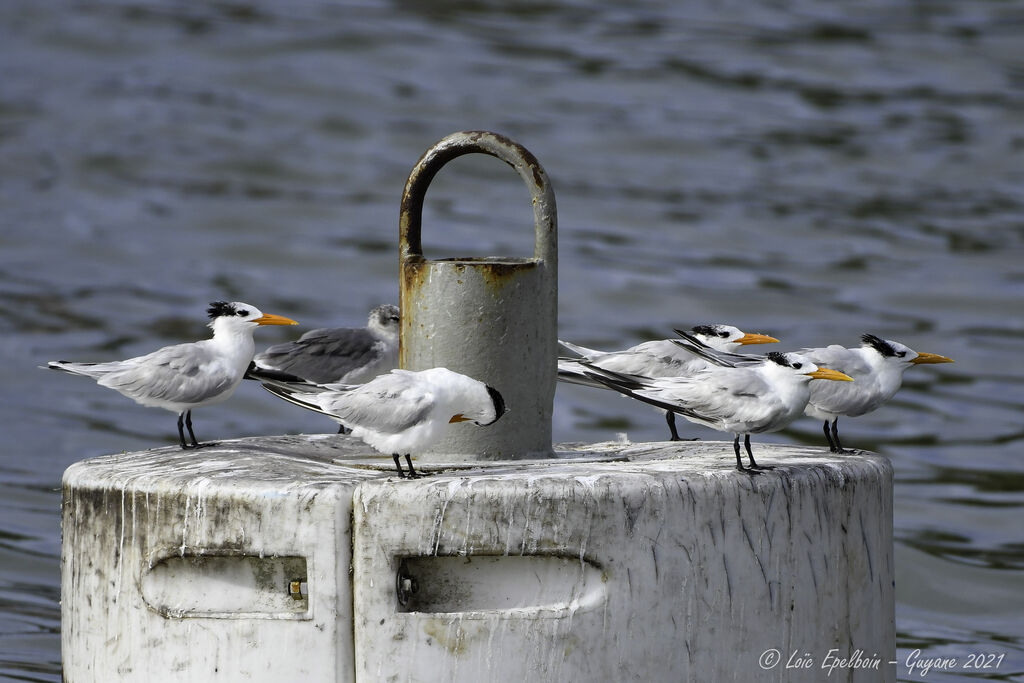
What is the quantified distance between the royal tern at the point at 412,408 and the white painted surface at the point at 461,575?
24 centimetres

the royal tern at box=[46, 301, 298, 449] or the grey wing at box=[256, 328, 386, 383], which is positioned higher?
the royal tern at box=[46, 301, 298, 449]

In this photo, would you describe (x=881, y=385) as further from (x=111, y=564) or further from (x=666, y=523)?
(x=111, y=564)

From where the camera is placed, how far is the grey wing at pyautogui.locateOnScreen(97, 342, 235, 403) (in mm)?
5461

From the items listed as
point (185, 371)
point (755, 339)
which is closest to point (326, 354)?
point (185, 371)

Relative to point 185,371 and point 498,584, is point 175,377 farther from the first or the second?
point 498,584

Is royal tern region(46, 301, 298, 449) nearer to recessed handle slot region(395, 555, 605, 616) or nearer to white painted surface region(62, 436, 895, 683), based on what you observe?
white painted surface region(62, 436, 895, 683)

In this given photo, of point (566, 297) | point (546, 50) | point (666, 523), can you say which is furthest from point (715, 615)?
point (546, 50)

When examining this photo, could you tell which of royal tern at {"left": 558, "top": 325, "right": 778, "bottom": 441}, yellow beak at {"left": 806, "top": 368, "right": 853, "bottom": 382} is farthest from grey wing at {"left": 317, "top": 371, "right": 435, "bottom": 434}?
yellow beak at {"left": 806, "top": 368, "right": 853, "bottom": 382}

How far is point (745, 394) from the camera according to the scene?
5020mm

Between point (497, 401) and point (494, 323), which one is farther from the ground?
point (494, 323)

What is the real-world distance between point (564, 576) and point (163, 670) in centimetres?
118

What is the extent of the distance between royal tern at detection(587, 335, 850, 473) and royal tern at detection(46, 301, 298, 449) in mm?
1381

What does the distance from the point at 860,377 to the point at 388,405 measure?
188cm

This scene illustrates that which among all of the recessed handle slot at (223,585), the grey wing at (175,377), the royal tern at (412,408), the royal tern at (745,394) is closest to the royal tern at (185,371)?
the grey wing at (175,377)
